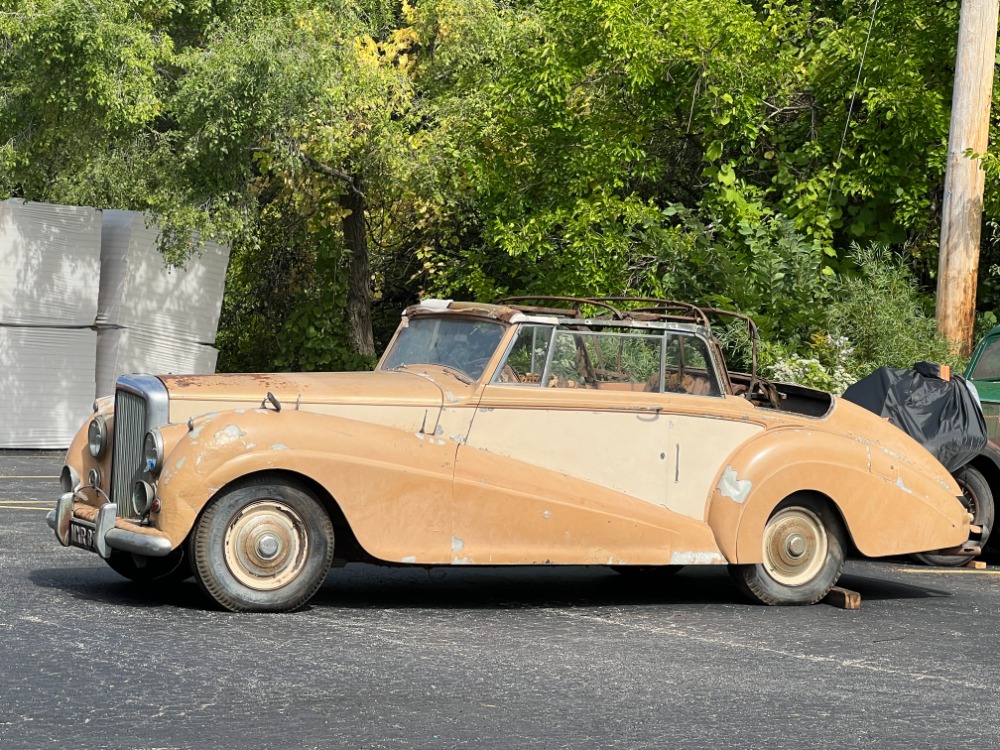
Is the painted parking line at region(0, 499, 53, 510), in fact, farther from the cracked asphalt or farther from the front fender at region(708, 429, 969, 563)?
the front fender at region(708, 429, 969, 563)

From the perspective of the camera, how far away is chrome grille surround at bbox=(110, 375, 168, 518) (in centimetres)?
840

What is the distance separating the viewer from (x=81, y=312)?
68.0ft

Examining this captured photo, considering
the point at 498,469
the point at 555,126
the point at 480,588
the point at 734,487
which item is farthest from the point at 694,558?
the point at 555,126

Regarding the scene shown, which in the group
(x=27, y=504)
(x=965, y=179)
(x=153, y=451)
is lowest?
(x=27, y=504)

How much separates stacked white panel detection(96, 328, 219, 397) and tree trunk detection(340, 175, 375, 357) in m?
3.04

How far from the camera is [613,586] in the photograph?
10.0 metres

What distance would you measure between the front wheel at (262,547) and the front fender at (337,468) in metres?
0.12

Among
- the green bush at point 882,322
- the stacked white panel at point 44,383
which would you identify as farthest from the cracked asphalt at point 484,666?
the stacked white panel at point 44,383

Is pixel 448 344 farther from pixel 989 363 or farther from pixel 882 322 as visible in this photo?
pixel 882 322

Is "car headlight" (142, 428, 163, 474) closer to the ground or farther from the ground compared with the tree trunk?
closer to the ground

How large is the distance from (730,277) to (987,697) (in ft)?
37.9

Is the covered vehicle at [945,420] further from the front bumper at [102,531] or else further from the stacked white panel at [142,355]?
the stacked white panel at [142,355]

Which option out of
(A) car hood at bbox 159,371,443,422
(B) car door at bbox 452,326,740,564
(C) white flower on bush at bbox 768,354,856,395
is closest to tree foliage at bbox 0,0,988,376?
(C) white flower on bush at bbox 768,354,856,395

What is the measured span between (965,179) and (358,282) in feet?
33.9
